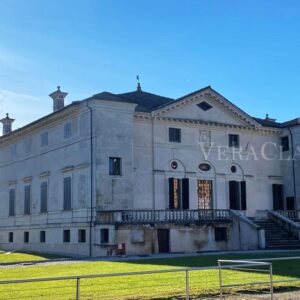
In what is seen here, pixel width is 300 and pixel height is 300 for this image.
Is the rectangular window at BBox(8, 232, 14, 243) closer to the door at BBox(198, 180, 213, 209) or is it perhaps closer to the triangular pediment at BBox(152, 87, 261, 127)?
Result: the door at BBox(198, 180, 213, 209)

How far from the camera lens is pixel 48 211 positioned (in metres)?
41.6

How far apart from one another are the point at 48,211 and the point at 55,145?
4.91 meters

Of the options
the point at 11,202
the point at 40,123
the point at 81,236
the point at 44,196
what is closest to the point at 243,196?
the point at 81,236

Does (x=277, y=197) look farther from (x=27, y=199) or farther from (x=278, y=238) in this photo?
(x=27, y=199)

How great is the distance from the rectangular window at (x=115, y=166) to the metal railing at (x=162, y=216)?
288 centimetres

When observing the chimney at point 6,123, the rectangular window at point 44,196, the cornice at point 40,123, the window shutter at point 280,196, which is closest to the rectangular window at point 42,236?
the rectangular window at point 44,196

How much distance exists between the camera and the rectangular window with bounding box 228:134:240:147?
43.3m

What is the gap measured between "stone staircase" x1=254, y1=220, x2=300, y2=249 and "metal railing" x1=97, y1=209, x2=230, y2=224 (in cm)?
309

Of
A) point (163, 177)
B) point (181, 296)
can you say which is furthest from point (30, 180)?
point (181, 296)

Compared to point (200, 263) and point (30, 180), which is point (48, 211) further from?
point (200, 263)

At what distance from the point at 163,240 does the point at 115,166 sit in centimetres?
568

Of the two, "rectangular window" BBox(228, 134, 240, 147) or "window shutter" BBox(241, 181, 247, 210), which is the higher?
"rectangular window" BBox(228, 134, 240, 147)

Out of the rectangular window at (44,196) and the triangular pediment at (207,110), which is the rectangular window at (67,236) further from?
the triangular pediment at (207,110)

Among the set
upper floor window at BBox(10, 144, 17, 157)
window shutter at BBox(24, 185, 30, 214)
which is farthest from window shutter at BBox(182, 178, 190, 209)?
upper floor window at BBox(10, 144, 17, 157)
